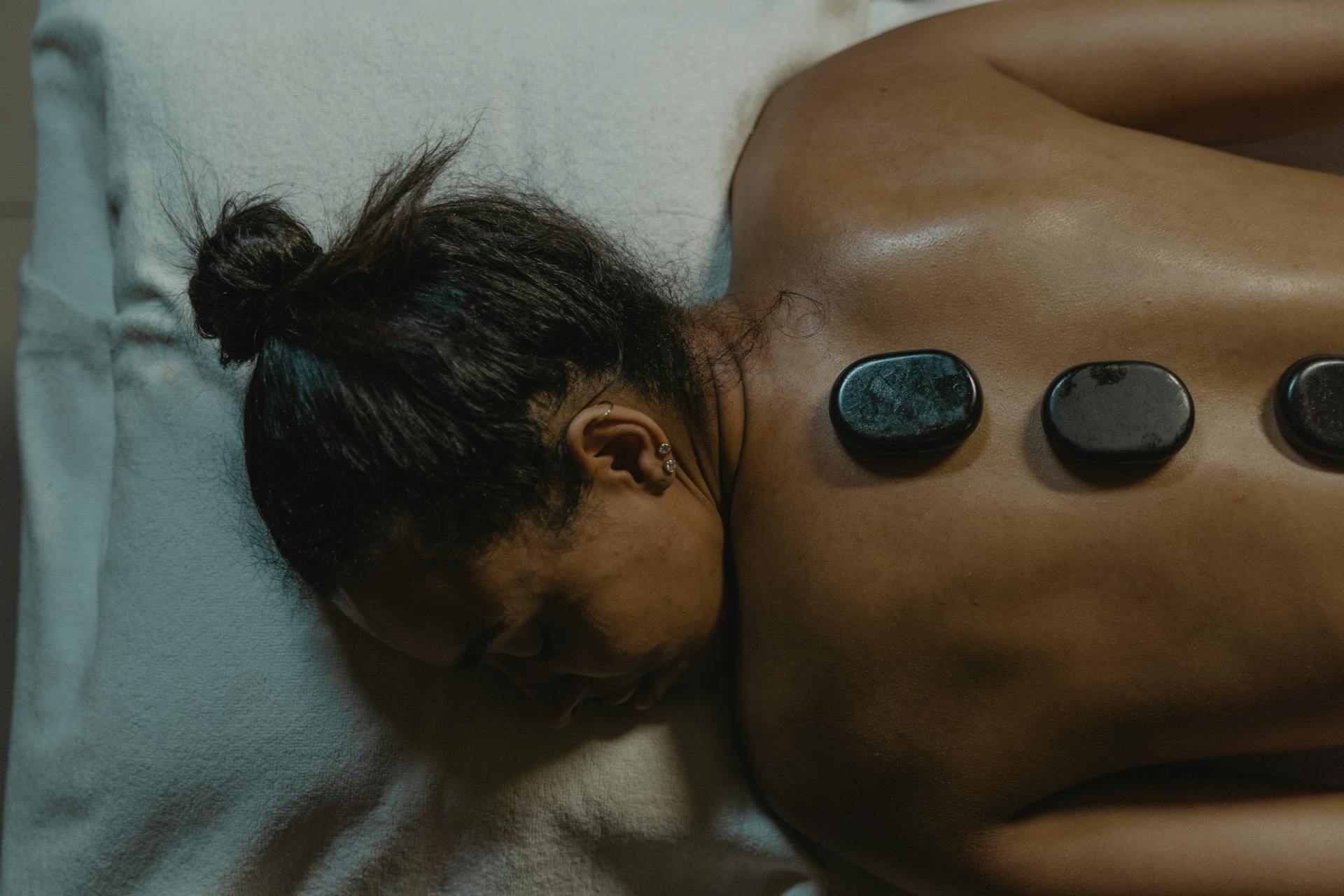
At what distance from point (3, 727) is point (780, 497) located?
973mm

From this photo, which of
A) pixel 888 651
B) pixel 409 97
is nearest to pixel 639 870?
pixel 888 651

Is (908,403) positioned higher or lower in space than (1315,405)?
lower

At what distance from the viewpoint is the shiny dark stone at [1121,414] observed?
2.36ft

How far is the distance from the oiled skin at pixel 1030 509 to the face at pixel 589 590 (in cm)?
6

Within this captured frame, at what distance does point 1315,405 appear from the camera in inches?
A: 28.3

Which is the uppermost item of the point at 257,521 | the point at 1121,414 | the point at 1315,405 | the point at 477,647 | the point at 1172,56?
the point at 1172,56

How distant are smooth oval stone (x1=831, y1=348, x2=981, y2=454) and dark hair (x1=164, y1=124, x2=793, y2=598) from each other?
6.0 inches

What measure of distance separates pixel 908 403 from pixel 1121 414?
0.49 feet

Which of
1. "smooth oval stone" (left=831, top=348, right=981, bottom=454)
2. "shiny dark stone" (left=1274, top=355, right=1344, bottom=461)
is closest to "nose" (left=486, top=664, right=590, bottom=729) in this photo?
"smooth oval stone" (left=831, top=348, right=981, bottom=454)

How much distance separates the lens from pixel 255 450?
75cm

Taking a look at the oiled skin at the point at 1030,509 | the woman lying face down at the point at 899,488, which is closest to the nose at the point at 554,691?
the woman lying face down at the point at 899,488

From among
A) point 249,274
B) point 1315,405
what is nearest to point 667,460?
point 249,274

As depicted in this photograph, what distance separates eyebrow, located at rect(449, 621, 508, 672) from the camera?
76 cm

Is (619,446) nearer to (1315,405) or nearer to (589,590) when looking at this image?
(589,590)
